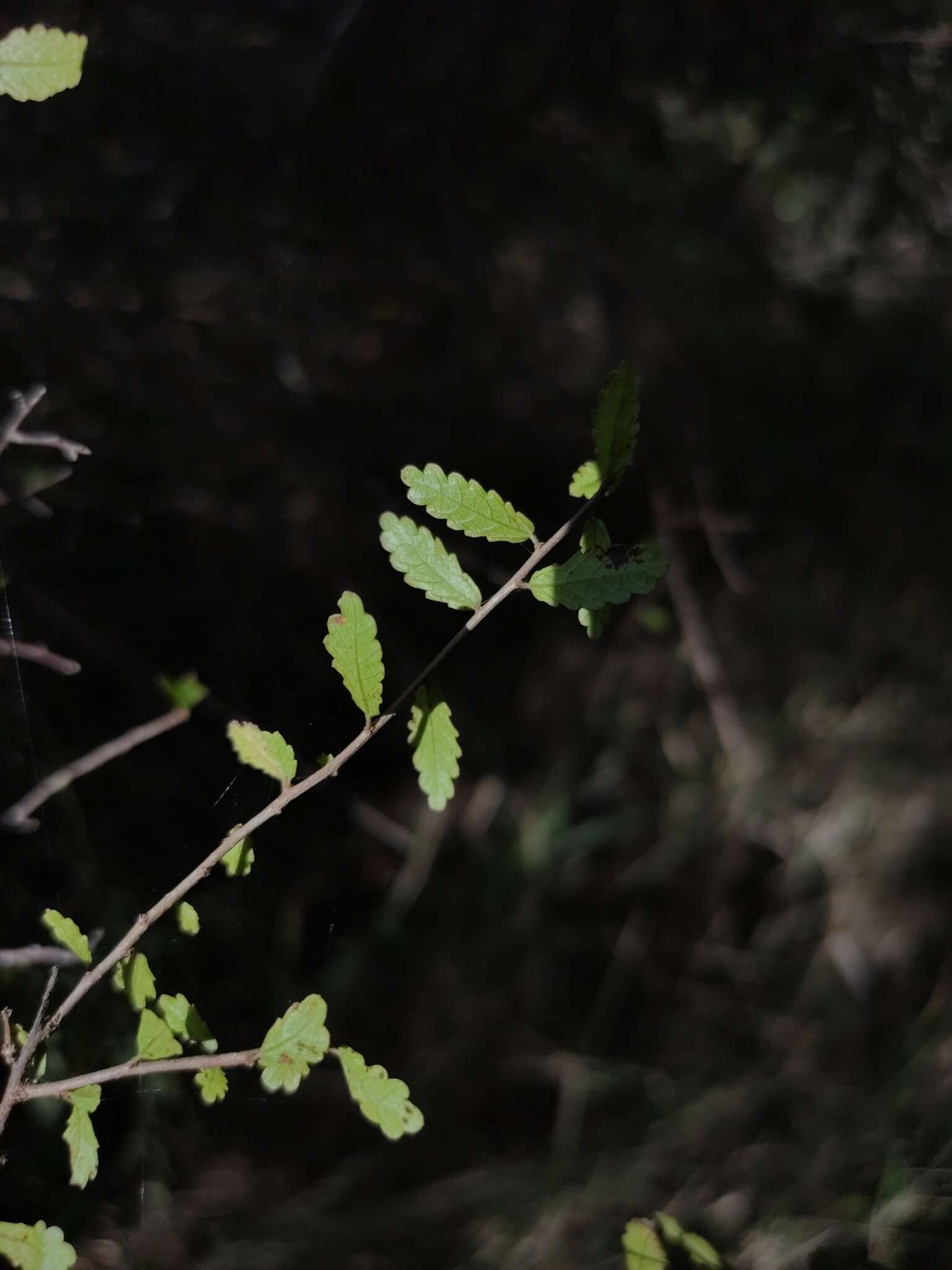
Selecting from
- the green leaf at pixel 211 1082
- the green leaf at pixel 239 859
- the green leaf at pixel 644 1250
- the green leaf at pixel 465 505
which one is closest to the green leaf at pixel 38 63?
the green leaf at pixel 465 505

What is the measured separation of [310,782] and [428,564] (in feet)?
0.42

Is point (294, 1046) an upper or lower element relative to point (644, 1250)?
upper

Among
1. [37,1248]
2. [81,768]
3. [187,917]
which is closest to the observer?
[37,1248]

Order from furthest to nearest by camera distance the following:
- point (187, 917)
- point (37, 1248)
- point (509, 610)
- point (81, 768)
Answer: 1. point (509, 610)
2. point (81, 768)
3. point (187, 917)
4. point (37, 1248)

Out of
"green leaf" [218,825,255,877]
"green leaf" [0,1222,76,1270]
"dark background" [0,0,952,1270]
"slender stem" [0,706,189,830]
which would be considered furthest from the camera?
"dark background" [0,0,952,1270]

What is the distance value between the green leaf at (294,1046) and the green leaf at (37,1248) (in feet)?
0.39

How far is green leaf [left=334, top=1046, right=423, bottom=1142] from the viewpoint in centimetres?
51

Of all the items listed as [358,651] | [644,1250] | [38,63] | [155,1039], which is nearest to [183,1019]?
[155,1039]

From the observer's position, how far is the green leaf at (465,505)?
0.53 metres

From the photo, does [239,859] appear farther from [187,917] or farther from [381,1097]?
[381,1097]

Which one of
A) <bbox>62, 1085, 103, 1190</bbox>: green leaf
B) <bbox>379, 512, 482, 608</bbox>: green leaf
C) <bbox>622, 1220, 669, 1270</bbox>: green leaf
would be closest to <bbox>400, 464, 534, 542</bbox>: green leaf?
<bbox>379, 512, 482, 608</bbox>: green leaf

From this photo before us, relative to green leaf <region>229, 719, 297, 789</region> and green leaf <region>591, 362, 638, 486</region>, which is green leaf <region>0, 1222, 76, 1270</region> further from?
green leaf <region>591, 362, 638, 486</region>

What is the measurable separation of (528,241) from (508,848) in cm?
103

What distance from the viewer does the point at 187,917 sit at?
0.61 meters
